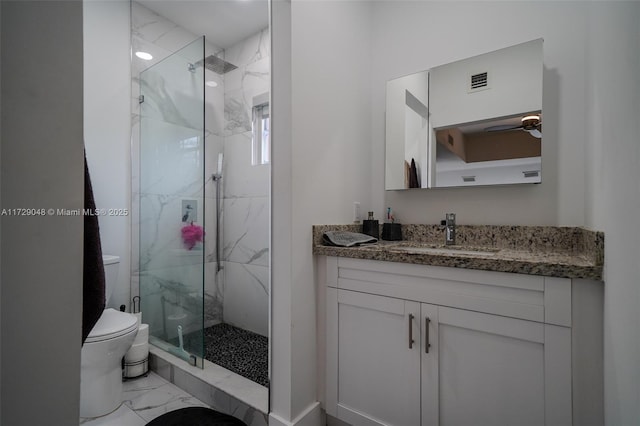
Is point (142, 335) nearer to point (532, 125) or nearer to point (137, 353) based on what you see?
point (137, 353)

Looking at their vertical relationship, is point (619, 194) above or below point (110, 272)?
above

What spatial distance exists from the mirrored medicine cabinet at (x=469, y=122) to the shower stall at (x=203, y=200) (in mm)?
1118

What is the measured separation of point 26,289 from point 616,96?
1.38m

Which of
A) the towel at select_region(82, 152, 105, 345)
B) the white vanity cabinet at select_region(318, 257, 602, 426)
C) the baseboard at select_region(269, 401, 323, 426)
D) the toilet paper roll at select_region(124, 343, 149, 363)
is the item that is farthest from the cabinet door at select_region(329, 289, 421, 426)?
the toilet paper roll at select_region(124, 343, 149, 363)

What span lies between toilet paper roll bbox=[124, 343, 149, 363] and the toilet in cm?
29

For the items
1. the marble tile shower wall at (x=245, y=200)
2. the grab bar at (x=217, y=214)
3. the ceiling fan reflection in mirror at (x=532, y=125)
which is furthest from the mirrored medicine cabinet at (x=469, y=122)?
the grab bar at (x=217, y=214)

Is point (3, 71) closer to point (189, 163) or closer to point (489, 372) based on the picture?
point (489, 372)

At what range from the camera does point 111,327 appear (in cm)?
162

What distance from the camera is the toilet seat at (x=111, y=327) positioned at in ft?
5.05

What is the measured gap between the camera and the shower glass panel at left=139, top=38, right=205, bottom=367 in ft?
7.05

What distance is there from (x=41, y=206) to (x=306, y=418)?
5.06 ft

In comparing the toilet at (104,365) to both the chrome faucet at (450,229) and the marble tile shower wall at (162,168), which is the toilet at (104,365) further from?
the chrome faucet at (450,229)

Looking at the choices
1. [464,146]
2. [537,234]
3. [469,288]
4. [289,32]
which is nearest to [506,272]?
[469,288]

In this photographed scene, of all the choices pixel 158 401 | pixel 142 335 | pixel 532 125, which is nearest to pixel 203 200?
pixel 142 335
